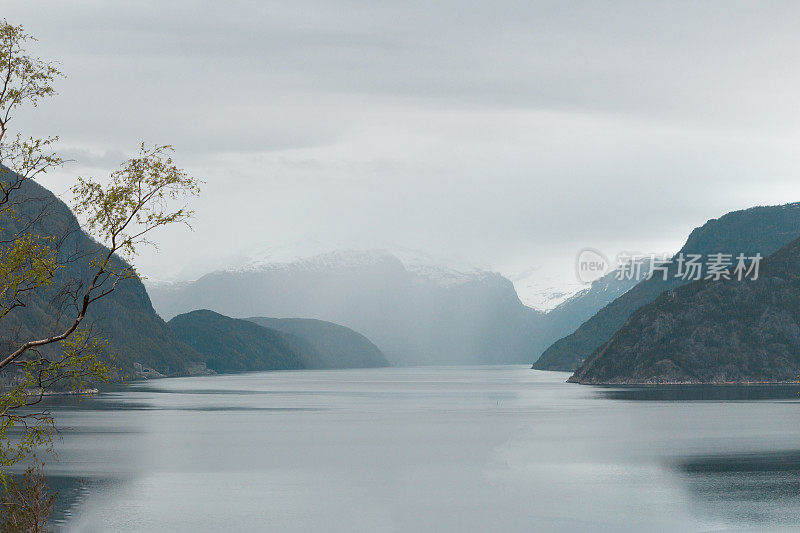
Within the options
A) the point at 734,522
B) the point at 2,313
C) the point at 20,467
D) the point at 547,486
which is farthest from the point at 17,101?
the point at 20,467

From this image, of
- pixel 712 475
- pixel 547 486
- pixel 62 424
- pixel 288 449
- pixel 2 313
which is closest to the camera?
pixel 2 313

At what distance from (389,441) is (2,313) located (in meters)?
98.8

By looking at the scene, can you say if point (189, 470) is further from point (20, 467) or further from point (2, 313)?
point (2, 313)

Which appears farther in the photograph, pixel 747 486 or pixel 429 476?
pixel 429 476

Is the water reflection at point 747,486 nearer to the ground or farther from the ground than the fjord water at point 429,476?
farther from the ground

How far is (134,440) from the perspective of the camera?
5325 inches

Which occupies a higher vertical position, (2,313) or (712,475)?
(2,313)

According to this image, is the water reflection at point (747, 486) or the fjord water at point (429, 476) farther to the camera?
the fjord water at point (429, 476)

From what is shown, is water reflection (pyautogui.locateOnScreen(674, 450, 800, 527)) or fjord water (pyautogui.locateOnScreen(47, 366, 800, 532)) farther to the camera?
fjord water (pyautogui.locateOnScreen(47, 366, 800, 532))

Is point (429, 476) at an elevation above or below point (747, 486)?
below

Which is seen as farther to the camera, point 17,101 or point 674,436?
A: point 674,436

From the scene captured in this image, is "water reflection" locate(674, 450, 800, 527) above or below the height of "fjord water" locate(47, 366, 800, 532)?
above

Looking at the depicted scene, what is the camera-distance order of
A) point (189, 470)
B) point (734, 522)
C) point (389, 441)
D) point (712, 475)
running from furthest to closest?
point (389, 441) → point (189, 470) → point (712, 475) → point (734, 522)

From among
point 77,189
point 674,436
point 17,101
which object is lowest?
point 674,436
